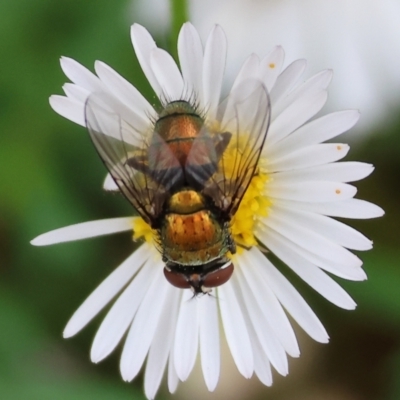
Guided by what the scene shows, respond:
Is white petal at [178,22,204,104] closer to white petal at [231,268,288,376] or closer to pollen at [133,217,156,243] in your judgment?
pollen at [133,217,156,243]

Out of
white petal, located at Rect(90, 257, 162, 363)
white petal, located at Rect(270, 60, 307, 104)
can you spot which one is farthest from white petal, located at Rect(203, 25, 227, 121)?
white petal, located at Rect(90, 257, 162, 363)

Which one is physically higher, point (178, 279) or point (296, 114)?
point (296, 114)

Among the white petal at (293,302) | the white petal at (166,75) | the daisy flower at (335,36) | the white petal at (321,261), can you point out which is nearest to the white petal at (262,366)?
the white petal at (293,302)

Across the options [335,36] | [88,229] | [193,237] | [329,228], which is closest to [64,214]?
[88,229]

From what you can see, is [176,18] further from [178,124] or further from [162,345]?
[162,345]

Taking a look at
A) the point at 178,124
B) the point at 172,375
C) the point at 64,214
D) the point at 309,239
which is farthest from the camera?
the point at 64,214

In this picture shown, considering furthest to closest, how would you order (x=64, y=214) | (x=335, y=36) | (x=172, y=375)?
(x=335, y=36) < (x=64, y=214) < (x=172, y=375)

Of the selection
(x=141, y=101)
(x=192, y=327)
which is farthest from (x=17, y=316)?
(x=141, y=101)

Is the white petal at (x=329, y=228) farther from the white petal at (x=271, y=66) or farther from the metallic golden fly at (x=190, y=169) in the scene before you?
the white petal at (x=271, y=66)
